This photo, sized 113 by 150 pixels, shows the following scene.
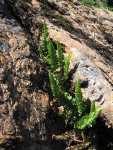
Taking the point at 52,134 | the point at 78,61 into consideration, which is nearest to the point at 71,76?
the point at 78,61

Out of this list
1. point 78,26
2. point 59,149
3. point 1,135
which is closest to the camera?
point 1,135

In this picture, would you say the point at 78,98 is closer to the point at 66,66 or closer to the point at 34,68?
the point at 66,66

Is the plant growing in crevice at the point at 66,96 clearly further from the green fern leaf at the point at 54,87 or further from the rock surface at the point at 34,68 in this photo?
the rock surface at the point at 34,68

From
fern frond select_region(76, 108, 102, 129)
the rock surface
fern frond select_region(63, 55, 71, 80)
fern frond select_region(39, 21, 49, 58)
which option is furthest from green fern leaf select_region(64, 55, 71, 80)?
fern frond select_region(76, 108, 102, 129)

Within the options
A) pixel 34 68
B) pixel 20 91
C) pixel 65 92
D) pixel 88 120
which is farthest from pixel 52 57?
pixel 88 120

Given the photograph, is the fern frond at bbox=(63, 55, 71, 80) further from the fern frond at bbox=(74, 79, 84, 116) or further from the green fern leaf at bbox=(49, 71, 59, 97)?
the fern frond at bbox=(74, 79, 84, 116)

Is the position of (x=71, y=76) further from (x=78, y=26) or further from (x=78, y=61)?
(x=78, y=26)
